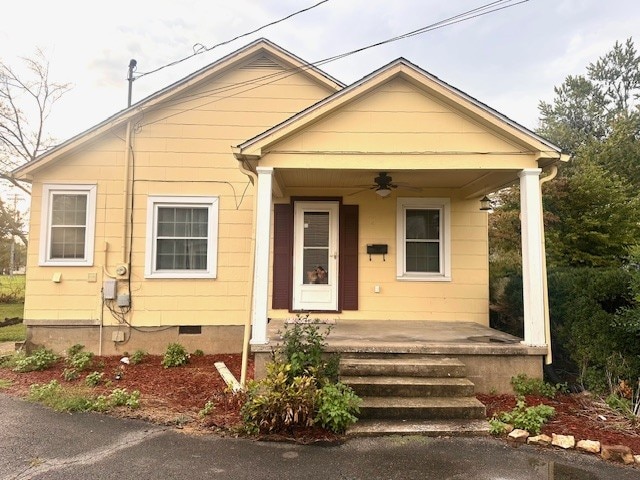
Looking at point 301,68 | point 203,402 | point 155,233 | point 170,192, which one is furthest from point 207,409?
point 301,68

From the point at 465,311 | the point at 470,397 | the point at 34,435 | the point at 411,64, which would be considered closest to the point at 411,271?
the point at 465,311

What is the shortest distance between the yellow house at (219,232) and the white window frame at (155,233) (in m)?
0.02

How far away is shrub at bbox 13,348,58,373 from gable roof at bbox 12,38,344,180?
3154 mm

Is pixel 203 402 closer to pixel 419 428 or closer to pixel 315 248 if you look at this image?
pixel 419 428

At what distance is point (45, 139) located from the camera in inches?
605

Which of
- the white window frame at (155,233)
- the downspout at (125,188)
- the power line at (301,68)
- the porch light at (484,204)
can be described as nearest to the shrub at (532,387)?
the porch light at (484,204)

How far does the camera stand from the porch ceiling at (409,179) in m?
6.00

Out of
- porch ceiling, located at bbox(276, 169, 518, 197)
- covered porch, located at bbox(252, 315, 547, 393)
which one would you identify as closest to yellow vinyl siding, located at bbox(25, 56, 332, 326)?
porch ceiling, located at bbox(276, 169, 518, 197)

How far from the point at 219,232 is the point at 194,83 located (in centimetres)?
290

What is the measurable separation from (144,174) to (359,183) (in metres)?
4.04

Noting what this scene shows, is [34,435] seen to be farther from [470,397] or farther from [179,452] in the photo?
[470,397]

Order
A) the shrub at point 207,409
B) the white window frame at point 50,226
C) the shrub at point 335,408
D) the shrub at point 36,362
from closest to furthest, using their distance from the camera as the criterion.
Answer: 1. the shrub at point 335,408
2. the shrub at point 207,409
3. the shrub at point 36,362
4. the white window frame at point 50,226

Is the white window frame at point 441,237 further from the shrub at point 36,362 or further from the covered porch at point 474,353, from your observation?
the shrub at point 36,362

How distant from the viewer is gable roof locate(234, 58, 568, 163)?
16.8ft
